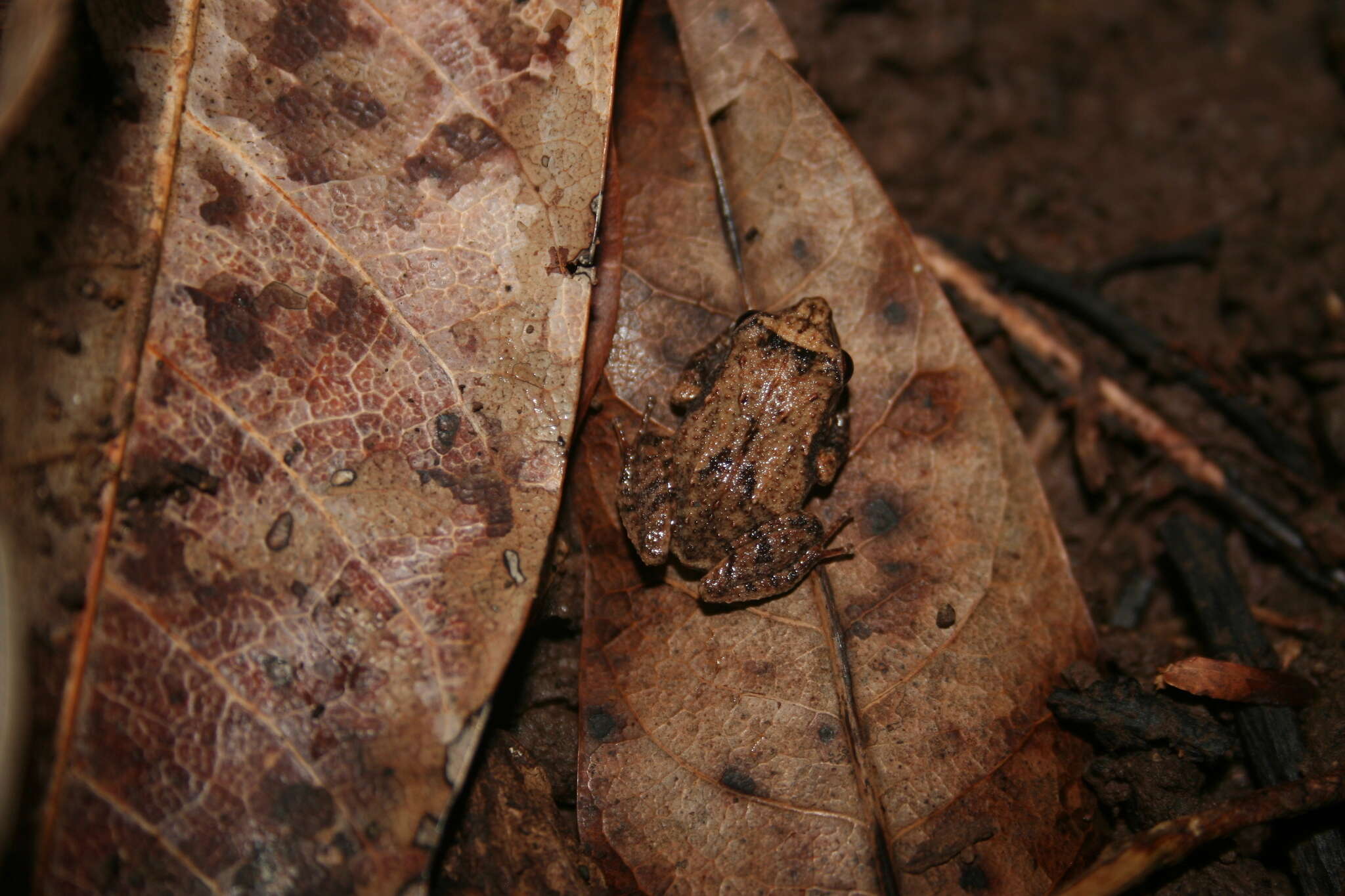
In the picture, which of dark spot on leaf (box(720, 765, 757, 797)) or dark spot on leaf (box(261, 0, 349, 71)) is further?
dark spot on leaf (box(720, 765, 757, 797))

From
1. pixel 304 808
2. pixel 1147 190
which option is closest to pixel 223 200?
pixel 304 808

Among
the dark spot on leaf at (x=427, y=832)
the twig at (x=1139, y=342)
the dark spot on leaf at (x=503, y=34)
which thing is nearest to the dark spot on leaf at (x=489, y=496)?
the dark spot on leaf at (x=427, y=832)

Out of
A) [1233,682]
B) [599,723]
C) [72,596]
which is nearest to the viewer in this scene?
[72,596]

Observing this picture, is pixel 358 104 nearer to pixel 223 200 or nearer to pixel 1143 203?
pixel 223 200

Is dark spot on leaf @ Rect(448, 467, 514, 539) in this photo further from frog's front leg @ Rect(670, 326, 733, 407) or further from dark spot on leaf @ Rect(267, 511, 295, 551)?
frog's front leg @ Rect(670, 326, 733, 407)

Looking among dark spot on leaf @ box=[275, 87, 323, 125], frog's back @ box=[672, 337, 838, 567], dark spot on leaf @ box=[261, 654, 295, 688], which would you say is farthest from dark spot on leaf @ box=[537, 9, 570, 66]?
dark spot on leaf @ box=[261, 654, 295, 688]
